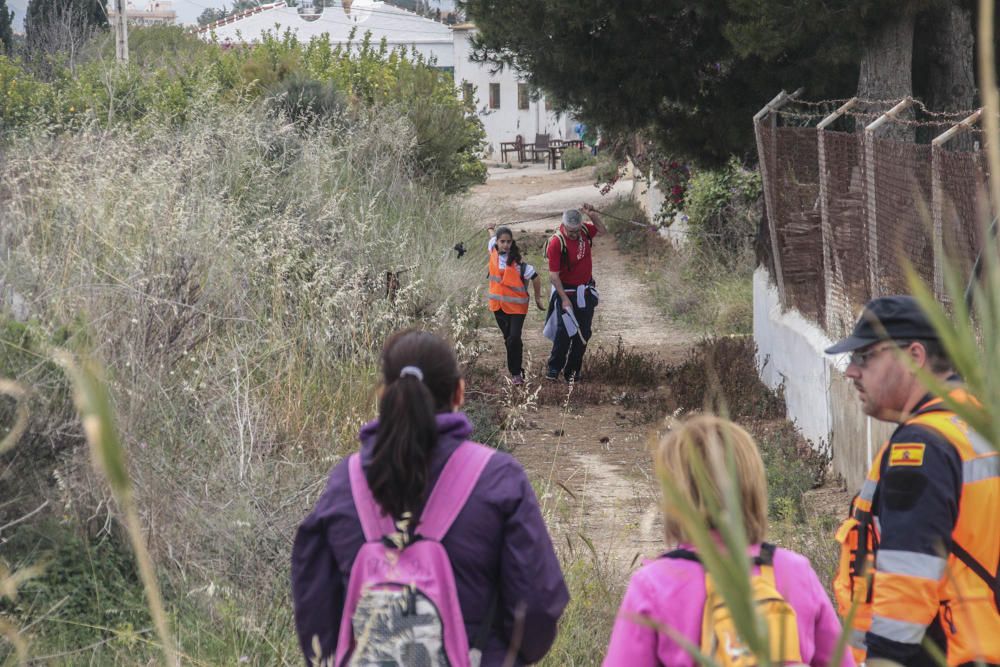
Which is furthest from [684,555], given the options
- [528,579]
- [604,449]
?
[604,449]

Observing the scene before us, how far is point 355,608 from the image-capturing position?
290 centimetres

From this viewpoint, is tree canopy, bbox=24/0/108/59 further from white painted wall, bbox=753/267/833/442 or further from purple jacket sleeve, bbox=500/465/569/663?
purple jacket sleeve, bbox=500/465/569/663

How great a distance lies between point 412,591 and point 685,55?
Answer: 9074 mm

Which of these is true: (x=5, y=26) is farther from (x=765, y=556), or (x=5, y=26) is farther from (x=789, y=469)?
(x=765, y=556)

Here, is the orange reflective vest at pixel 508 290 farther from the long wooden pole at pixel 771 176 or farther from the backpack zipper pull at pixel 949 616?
the backpack zipper pull at pixel 949 616

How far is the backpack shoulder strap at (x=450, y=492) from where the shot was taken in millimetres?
2889

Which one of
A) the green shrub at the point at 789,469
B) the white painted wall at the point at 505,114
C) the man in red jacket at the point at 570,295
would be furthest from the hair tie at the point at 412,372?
the white painted wall at the point at 505,114

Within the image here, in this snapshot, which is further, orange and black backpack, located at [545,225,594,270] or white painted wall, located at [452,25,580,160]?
white painted wall, located at [452,25,580,160]

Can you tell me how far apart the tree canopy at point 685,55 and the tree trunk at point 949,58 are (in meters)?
0.09

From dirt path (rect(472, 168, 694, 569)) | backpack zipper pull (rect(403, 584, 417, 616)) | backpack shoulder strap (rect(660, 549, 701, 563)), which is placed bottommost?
dirt path (rect(472, 168, 694, 569))

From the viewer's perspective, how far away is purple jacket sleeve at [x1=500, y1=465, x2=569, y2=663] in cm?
293

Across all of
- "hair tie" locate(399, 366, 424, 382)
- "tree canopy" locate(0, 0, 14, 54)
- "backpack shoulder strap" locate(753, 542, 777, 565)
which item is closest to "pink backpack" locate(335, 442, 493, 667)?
"hair tie" locate(399, 366, 424, 382)

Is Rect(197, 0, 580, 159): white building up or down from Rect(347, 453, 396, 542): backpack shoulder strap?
up

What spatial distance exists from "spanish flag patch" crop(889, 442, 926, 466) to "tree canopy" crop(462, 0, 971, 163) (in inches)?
287
